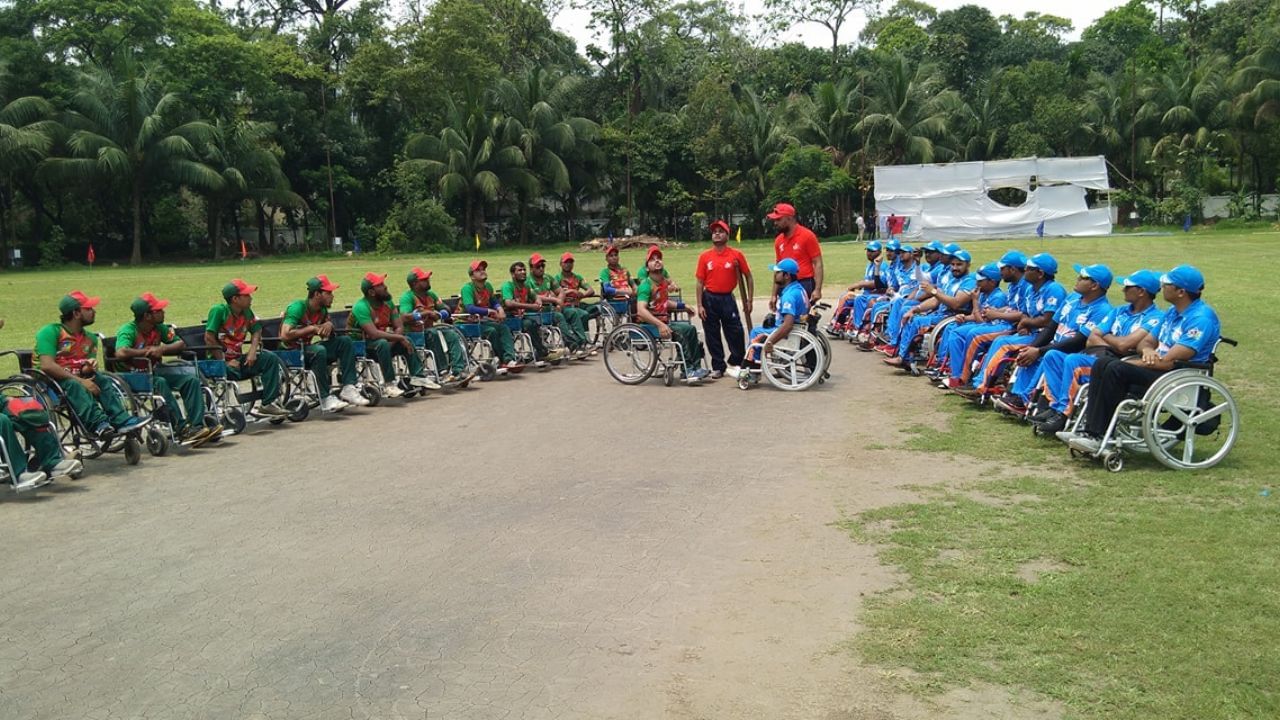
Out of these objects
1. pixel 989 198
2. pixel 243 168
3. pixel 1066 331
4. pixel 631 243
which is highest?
pixel 243 168

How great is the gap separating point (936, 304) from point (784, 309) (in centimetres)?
233

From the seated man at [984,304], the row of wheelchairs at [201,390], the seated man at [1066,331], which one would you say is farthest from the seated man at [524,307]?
the seated man at [1066,331]

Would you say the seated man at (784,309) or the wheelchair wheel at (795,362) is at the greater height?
the seated man at (784,309)

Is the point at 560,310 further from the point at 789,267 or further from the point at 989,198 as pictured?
the point at 989,198

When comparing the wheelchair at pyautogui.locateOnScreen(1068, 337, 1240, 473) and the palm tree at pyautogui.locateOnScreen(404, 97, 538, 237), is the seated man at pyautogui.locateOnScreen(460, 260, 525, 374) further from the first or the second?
the palm tree at pyautogui.locateOnScreen(404, 97, 538, 237)

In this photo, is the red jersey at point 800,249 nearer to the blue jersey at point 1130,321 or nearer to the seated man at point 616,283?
the seated man at point 616,283

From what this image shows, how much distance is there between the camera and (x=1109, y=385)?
25.6ft

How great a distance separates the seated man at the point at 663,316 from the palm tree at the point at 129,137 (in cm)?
3970

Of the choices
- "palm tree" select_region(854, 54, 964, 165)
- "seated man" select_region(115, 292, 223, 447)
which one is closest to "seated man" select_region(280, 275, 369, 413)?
"seated man" select_region(115, 292, 223, 447)

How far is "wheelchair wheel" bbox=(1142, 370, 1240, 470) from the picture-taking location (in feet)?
24.7

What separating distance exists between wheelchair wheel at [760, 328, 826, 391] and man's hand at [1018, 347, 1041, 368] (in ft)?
9.07

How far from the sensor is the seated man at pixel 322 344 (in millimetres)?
10938

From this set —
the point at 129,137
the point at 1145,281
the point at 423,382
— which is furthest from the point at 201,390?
the point at 129,137

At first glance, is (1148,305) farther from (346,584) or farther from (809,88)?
(809,88)
